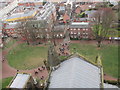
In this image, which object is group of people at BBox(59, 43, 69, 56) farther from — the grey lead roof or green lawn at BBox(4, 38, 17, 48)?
the grey lead roof

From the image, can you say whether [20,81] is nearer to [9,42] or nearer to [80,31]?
[80,31]

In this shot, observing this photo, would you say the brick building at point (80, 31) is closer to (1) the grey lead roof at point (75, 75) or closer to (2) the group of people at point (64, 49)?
(2) the group of people at point (64, 49)

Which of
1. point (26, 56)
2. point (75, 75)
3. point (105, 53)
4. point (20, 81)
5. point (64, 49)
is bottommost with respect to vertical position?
point (26, 56)

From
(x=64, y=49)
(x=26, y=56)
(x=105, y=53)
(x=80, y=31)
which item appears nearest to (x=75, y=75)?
(x=105, y=53)

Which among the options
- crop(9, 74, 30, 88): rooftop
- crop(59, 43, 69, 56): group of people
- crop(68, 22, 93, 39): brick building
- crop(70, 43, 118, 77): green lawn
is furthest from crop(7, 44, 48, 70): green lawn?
crop(9, 74, 30, 88): rooftop

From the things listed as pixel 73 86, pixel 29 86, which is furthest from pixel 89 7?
pixel 73 86
